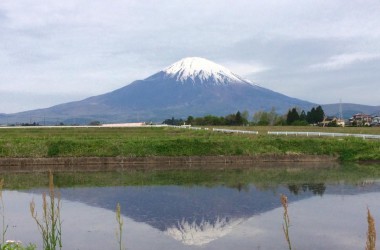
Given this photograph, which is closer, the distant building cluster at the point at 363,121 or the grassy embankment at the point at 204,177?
the grassy embankment at the point at 204,177

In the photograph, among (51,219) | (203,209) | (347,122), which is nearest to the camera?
(51,219)

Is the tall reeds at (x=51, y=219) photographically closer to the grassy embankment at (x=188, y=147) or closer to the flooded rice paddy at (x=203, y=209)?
the flooded rice paddy at (x=203, y=209)

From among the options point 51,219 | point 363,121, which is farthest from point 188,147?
point 363,121

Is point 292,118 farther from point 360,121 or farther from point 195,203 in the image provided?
point 195,203

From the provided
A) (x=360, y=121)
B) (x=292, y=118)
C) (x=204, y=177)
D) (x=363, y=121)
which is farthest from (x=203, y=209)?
(x=360, y=121)

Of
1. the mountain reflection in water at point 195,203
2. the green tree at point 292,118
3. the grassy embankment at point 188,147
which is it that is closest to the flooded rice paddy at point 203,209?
the mountain reflection in water at point 195,203

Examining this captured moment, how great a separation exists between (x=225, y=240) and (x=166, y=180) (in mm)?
10591

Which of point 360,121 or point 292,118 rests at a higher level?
point 292,118

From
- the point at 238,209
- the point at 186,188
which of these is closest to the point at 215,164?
the point at 186,188

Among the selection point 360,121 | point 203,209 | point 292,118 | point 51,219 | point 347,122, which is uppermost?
point 292,118

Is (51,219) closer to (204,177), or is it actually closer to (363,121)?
(204,177)

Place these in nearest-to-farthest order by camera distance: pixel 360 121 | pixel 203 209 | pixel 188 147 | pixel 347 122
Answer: pixel 203 209 < pixel 188 147 < pixel 360 121 < pixel 347 122

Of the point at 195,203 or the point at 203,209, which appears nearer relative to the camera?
the point at 203,209

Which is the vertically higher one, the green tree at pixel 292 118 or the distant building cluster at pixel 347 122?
the green tree at pixel 292 118
